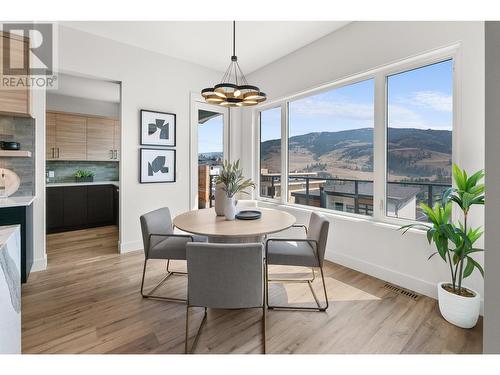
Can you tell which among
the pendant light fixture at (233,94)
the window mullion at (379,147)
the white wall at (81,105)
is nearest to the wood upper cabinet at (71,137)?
the white wall at (81,105)

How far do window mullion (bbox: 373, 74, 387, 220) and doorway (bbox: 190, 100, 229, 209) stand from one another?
2.64 meters

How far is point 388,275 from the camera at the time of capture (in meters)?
2.62

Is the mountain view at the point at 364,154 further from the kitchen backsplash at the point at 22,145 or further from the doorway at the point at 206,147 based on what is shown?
Result: the kitchen backsplash at the point at 22,145

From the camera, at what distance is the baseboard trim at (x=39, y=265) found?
290 cm

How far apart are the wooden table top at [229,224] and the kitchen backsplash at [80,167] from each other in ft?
13.8

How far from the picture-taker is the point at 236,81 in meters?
4.34

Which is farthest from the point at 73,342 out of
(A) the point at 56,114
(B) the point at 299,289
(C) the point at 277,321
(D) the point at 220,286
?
(A) the point at 56,114

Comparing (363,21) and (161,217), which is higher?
(363,21)

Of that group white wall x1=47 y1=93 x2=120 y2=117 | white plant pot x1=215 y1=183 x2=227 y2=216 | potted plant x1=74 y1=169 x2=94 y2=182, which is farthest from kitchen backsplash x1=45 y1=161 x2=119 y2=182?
white plant pot x1=215 y1=183 x2=227 y2=216

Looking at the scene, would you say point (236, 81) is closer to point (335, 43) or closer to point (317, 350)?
point (335, 43)

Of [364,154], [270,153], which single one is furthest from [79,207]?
[364,154]

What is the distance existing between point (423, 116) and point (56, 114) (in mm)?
6180

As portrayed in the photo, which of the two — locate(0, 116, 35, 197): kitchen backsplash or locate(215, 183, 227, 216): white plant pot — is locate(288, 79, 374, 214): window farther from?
locate(0, 116, 35, 197): kitchen backsplash

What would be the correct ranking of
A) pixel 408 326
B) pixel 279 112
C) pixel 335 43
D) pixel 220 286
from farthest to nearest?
pixel 279 112 → pixel 335 43 → pixel 408 326 → pixel 220 286
